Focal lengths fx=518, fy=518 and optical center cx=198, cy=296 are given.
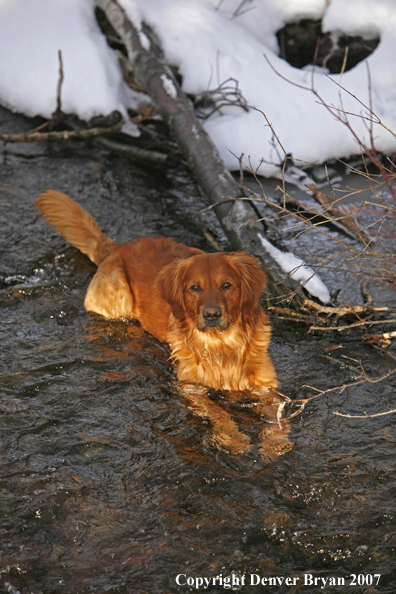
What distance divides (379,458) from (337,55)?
726 cm

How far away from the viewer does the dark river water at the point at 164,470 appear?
2621mm

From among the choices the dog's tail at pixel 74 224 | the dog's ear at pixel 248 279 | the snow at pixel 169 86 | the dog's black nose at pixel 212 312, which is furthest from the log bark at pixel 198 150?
the dog's tail at pixel 74 224

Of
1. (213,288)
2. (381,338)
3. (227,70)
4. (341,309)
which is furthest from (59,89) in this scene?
(381,338)

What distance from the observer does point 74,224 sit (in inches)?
213

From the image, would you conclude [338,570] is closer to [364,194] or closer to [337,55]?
[364,194]

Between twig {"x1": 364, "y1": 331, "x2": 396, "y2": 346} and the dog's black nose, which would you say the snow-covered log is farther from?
the dog's black nose

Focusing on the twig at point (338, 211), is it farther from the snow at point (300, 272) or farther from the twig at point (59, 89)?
the twig at point (59, 89)

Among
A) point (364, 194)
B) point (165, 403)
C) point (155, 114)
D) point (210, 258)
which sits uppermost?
point (155, 114)

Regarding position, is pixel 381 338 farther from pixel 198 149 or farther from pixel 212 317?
pixel 198 149

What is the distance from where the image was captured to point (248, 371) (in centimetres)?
418

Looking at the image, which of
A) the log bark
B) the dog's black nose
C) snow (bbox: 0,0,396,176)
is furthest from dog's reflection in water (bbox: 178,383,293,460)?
snow (bbox: 0,0,396,176)

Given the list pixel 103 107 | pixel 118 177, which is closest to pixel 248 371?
pixel 118 177

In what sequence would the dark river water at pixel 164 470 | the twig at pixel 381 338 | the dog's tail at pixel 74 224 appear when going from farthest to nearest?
1. the dog's tail at pixel 74 224
2. the twig at pixel 381 338
3. the dark river water at pixel 164 470

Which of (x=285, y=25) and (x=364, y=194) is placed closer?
(x=364, y=194)
